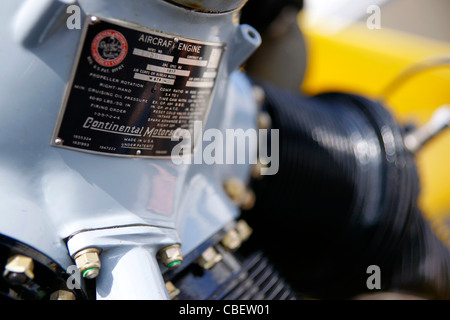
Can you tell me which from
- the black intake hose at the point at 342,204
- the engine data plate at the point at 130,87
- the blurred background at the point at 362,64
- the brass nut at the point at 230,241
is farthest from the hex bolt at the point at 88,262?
the blurred background at the point at 362,64

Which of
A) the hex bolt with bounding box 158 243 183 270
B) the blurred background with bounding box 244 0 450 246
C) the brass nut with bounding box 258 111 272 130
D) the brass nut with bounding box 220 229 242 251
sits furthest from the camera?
the blurred background with bounding box 244 0 450 246

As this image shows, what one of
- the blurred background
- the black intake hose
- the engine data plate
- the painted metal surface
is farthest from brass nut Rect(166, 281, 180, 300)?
the blurred background

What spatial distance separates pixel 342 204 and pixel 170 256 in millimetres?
474

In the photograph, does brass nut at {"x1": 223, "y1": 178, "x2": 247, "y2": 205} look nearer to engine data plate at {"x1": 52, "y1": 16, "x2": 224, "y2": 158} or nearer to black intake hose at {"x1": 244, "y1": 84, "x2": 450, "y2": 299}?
black intake hose at {"x1": 244, "y1": 84, "x2": 450, "y2": 299}

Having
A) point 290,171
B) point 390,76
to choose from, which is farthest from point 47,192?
point 390,76

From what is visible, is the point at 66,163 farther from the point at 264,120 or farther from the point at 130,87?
the point at 264,120

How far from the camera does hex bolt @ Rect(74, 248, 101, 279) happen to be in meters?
0.52

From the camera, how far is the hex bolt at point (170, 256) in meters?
0.59

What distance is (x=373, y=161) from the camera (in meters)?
0.96

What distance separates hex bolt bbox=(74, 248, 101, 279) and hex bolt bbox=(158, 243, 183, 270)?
9 cm

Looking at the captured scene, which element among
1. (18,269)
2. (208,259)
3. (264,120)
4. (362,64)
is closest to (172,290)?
(208,259)

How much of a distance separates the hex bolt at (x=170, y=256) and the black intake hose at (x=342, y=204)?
0.33m

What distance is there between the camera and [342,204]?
3.13 feet

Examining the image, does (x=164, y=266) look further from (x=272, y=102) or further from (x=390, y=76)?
A: (x=390, y=76)
